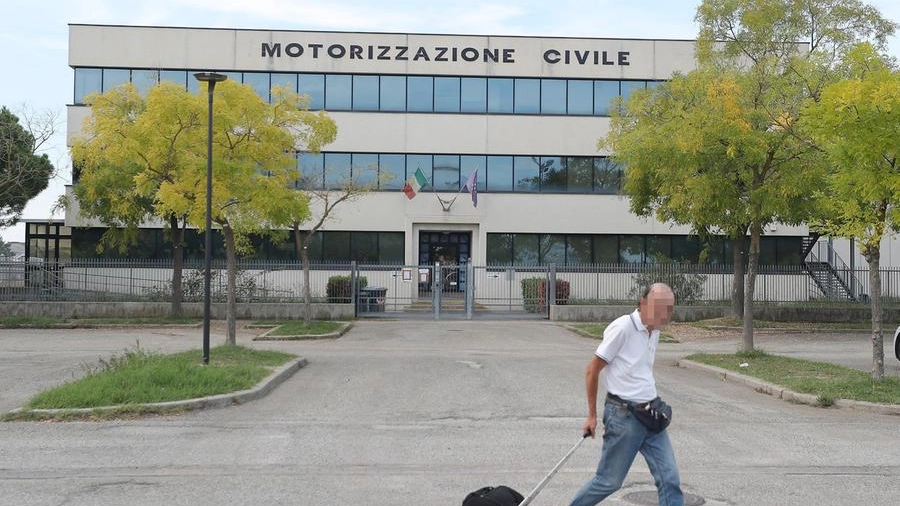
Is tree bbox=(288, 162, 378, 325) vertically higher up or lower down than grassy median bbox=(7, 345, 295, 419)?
higher up

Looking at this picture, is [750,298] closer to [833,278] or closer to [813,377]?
[813,377]

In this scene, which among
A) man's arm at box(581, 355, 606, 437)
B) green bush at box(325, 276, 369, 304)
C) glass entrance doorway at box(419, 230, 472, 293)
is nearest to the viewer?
man's arm at box(581, 355, 606, 437)

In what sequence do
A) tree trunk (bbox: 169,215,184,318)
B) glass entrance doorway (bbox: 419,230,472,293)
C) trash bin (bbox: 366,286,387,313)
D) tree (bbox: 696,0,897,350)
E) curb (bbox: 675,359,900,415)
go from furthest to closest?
glass entrance doorway (bbox: 419,230,472,293) < trash bin (bbox: 366,286,387,313) < tree trunk (bbox: 169,215,184,318) < tree (bbox: 696,0,897,350) < curb (bbox: 675,359,900,415)

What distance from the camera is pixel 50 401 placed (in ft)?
34.5

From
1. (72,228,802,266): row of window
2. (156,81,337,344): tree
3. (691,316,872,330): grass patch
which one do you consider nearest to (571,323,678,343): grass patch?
(691,316,872,330): grass patch

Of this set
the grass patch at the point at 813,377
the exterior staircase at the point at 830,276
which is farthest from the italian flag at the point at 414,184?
the grass patch at the point at 813,377

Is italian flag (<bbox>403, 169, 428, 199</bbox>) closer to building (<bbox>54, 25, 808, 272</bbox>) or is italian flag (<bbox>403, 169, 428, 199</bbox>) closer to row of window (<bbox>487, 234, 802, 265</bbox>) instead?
building (<bbox>54, 25, 808, 272</bbox>)

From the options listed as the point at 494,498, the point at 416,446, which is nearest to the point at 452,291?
the point at 416,446

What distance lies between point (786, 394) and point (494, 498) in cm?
856

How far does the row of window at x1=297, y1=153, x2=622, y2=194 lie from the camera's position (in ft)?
111

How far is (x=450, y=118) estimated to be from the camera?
33.8 meters

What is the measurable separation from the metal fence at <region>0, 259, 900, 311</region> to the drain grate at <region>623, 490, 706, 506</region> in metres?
22.1

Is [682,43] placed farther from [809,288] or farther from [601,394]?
[601,394]

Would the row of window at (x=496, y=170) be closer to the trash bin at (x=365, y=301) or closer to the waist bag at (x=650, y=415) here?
the trash bin at (x=365, y=301)
